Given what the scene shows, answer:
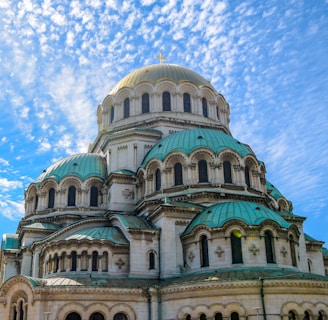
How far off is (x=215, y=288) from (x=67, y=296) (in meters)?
7.81

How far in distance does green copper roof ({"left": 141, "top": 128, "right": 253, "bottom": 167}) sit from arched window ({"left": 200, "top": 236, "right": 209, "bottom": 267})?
22.7 feet

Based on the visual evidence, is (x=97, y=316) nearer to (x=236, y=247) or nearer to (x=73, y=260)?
(x=73, y=260)

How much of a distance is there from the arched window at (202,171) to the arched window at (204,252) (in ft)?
18.0

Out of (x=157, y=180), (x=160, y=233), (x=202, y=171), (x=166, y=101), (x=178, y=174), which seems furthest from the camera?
(x=166, y=101)

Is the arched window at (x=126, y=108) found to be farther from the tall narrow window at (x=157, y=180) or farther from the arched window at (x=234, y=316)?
the arched window at (x=234, y=316)

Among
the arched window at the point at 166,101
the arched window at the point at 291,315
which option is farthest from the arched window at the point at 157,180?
the arched window at the point at 291,315

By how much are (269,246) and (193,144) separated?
9.34 m

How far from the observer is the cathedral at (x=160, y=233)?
75.4 ft

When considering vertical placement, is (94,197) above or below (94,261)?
above

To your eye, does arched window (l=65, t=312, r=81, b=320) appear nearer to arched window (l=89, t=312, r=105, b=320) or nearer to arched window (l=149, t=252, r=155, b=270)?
arched window (l=89, t=312, r=105, b=320)

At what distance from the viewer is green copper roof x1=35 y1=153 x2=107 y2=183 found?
3538 cm

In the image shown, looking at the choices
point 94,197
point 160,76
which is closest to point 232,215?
point 94,197

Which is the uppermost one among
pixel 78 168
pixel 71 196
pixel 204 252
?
pixel 78 168

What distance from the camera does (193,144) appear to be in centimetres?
3128
